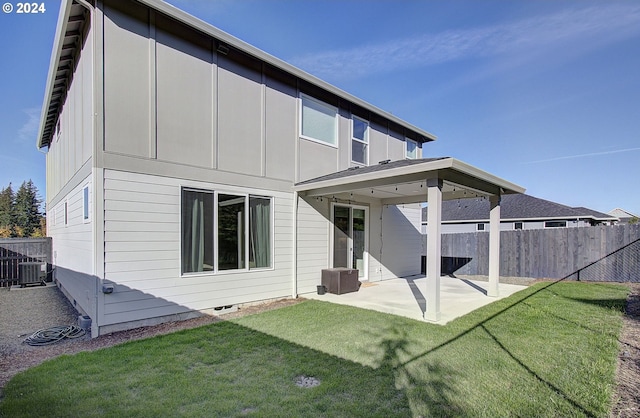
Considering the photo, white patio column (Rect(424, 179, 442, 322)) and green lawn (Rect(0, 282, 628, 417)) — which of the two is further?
white patio column (Rect(424, 179, 442, 322))

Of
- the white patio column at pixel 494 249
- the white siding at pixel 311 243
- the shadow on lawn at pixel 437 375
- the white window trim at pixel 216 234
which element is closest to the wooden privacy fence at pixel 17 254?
the white window trim at pixel 216 234

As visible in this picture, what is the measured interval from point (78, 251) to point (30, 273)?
6013mm

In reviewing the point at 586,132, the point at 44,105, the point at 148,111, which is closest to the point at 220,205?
the point at 148,111

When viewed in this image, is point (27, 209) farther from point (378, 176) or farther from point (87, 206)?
point (378, 176)

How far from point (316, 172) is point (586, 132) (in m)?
11.6

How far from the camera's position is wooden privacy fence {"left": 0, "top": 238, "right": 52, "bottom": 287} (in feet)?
35.3

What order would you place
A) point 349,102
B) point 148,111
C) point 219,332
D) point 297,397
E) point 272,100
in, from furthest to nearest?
point 349,102
point 272,100
point 148,111
point 219,332
point 297,397

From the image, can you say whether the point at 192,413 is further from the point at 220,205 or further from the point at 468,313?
the point at 468,313

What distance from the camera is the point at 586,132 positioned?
12578mm

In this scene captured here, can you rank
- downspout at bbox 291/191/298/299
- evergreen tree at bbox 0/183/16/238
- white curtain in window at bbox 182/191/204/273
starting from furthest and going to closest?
evergreen tree at bbox 0/183/16/238
downspout at bbox 291/191/298/299
white curtain in window at bbox 182/191/204/273

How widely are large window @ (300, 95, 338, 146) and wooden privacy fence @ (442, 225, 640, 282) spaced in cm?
781

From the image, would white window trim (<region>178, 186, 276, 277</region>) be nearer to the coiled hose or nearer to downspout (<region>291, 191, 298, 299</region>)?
downspout (<region>291, 191, 298, 299</region>)

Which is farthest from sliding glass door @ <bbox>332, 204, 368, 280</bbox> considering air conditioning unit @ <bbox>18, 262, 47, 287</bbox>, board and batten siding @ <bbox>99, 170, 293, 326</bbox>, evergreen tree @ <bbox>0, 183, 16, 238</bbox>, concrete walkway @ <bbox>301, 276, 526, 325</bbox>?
evergreen tree @ <bbox>0, 183, 16, 238</bbox>

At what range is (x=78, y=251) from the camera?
6.40 meters
